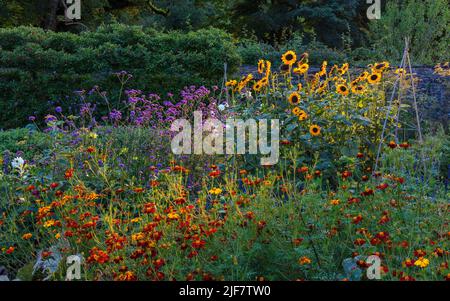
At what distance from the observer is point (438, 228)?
3.65 m

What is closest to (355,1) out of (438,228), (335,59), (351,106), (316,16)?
(316,16)

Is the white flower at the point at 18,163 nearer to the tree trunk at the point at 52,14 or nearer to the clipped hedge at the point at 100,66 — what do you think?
the clipped hedge at the point at 100,66

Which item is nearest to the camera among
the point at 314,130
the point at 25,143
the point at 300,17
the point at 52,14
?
the point at 314,130

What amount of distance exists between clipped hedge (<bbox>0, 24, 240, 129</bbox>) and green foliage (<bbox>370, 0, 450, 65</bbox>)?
242 inches

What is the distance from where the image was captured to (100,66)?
30.6ft

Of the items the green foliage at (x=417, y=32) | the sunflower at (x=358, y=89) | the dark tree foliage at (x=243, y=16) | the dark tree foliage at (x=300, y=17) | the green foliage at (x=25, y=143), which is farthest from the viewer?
the dark tree foliage at (x=300, y=17)

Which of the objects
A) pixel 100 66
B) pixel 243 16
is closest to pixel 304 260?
pixel 100 66

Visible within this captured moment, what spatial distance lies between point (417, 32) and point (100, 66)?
8264 mm

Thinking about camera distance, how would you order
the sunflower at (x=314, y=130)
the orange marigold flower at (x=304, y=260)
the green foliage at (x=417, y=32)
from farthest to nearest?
the green foliage at (x=417, y=32) → the sunflower at (x=314, y=130) → the orange marigold flower at (x=304, y=260)

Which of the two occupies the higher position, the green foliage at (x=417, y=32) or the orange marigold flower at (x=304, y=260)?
the green foliage at (x=417, y=32)

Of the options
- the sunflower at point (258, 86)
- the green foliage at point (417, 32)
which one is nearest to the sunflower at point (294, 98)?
the sunflower at point (258, 86)

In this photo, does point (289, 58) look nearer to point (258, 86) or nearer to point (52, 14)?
point (258, 86)

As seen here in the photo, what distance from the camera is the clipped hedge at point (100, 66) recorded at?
9.17 m

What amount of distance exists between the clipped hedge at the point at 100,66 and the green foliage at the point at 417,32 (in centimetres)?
616
